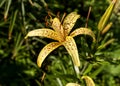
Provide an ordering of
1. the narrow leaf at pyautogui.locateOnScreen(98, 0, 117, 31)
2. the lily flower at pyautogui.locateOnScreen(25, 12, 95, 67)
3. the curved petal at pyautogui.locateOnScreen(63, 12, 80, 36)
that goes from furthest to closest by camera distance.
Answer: the curved petal at pyautogui.locateOnScreen(63, 12, 80, 36) < the lily flower at pyautogui.locateOnScreen(25, 12, 95, 67) < the narrow leaf at pyautogui.locateOnScreen(98, 0, 117, 31)

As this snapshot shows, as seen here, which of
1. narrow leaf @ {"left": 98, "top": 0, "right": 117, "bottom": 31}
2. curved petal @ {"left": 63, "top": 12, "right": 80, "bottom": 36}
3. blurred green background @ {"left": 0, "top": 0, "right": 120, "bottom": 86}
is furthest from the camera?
blurred green background @ {"left": 0, "top": 0, "right": 120, "bottom": 86}

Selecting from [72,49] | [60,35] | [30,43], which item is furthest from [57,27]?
[30,43]

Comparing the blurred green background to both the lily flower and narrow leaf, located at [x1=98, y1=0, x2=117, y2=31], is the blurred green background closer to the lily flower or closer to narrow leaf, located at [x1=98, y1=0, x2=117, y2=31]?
the lily flower

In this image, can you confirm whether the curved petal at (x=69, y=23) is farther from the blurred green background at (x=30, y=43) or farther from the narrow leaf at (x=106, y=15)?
the blurred green background at (x=30, y=43)

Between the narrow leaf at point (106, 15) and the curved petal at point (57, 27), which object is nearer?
the narrow leaf at point (106, 15)

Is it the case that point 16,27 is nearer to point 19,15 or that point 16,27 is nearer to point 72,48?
point 19,15

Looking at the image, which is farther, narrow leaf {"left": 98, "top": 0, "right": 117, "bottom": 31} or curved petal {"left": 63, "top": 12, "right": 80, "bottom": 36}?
curved petal {"left": 63, "top": 12, "right": 80, "bottom": 36}

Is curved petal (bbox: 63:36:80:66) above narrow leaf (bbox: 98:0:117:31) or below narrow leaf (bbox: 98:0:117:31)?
below

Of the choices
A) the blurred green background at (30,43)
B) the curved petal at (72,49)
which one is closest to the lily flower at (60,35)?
the curved petal at (72,49)

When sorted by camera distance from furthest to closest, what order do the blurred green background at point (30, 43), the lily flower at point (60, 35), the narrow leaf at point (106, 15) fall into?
the blurred green background at point (30, 43) → the lily flower at point (60, 35) → the narrow leaf at point (106, 15)

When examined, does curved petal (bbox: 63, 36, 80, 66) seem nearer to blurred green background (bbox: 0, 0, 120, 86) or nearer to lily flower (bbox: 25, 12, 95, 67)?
lily flower (bbox: 25, 12, 95, 67)

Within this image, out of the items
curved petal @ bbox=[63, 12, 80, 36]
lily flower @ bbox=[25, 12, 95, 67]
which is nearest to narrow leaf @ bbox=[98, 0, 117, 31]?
lily flower @ bbox=[25, 12, 95, 67]
